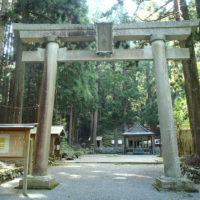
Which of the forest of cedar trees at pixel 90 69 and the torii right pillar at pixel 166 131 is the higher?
the forest of cedar trees at pixel 90 69

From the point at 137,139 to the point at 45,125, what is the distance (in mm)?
17219

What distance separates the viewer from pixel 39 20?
10844 millimetres

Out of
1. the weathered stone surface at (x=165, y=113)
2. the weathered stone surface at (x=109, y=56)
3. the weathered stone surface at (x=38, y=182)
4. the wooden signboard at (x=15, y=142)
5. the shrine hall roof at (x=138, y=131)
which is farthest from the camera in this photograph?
the shrine hall roof at (x=138, y=131)

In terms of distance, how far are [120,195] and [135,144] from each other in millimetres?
17468

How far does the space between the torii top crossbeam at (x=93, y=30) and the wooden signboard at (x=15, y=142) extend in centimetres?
283

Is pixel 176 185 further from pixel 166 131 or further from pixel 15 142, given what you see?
pixel 15 142

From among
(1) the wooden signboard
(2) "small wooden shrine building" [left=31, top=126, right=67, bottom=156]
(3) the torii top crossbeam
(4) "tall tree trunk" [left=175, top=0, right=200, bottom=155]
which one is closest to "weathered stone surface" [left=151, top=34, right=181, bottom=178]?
(3) the torii top crossbeam

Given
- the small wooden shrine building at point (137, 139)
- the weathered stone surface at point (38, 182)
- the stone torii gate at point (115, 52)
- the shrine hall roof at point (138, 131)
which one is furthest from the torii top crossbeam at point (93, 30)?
the small wooden shrine building at point (137, 139)

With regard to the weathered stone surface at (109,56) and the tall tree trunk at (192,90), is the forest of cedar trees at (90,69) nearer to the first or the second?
the tall tree trunk at (192,90)

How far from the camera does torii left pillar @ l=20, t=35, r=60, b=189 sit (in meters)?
4.31

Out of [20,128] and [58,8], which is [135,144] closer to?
[58,8]

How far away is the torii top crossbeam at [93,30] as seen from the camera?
5176mm

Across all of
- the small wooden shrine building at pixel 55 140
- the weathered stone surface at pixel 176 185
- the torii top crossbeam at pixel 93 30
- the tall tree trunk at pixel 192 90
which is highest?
the torii top crossbeam at pixel 93 30

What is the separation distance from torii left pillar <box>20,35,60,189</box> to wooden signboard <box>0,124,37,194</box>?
0.46m
